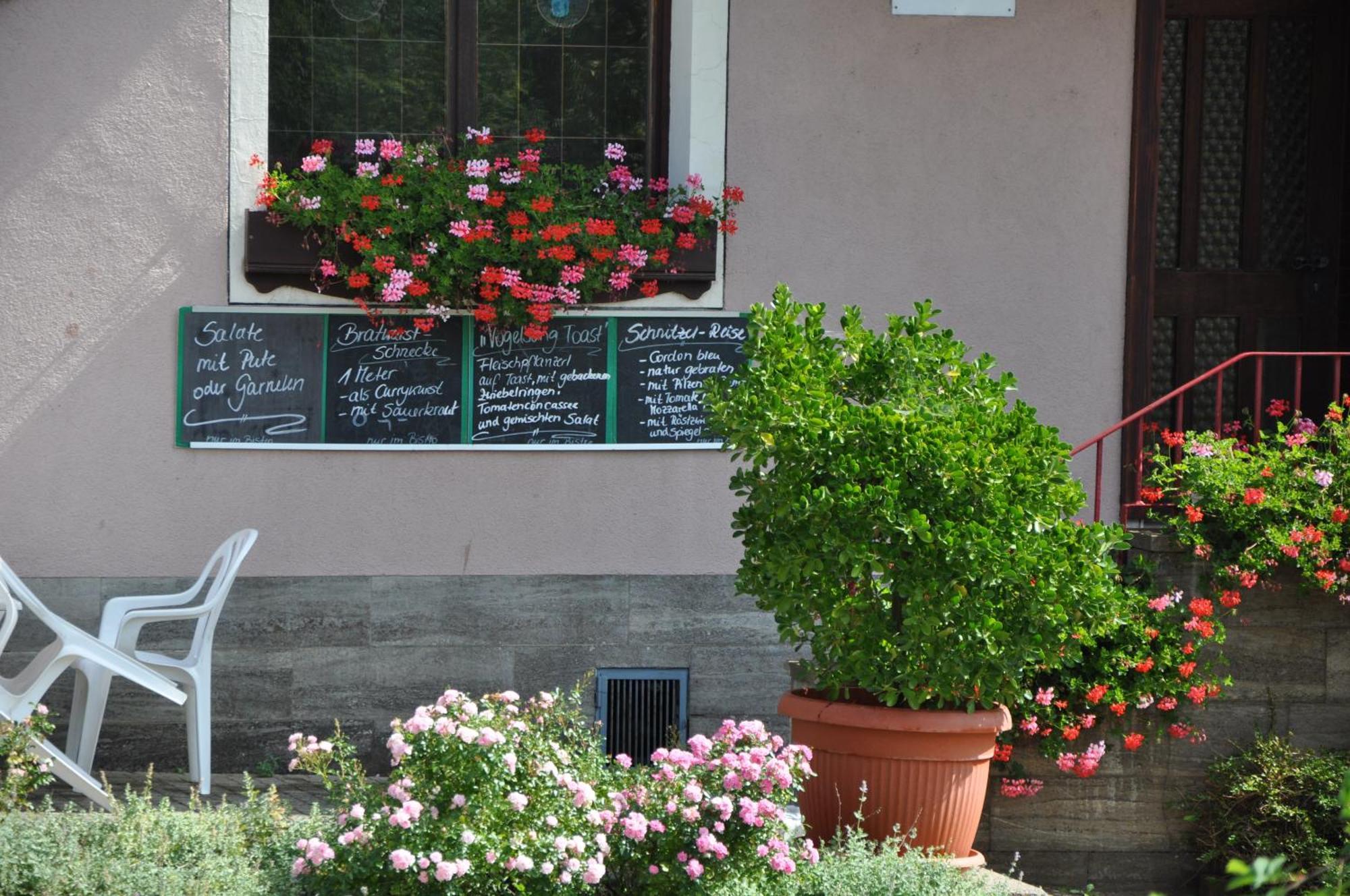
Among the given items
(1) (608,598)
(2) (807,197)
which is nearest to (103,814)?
(1) (608,598)

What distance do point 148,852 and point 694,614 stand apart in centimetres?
275

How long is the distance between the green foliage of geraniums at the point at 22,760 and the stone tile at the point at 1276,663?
3763 millimetres

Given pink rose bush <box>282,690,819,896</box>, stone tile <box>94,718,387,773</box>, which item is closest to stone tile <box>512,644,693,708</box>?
stone tile <box>94,718,387,773</box>

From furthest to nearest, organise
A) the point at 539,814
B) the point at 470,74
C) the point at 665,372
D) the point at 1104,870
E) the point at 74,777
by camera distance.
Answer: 1. the point at 470,74
2. the point at 665,372
3. the point at 1104,870
4. the point at 74,777
5. the point at 539,814

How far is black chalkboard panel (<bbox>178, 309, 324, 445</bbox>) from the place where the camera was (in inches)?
227

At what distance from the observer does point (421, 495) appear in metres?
5.92

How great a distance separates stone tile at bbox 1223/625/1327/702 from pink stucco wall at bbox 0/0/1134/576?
1.23m

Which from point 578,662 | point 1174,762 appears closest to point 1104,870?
point 1174,762

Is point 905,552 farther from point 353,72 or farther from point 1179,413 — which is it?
point 353,72

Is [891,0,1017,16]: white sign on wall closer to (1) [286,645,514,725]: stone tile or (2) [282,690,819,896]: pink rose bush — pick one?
(1) [286,645,514,725]: stone tile

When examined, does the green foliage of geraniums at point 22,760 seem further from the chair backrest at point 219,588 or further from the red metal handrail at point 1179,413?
the red metal handrail at point 1179,413

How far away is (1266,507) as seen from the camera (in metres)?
5.02

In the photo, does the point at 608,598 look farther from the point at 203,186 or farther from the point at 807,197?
the point at 203,186

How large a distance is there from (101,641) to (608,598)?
6.11 feet
